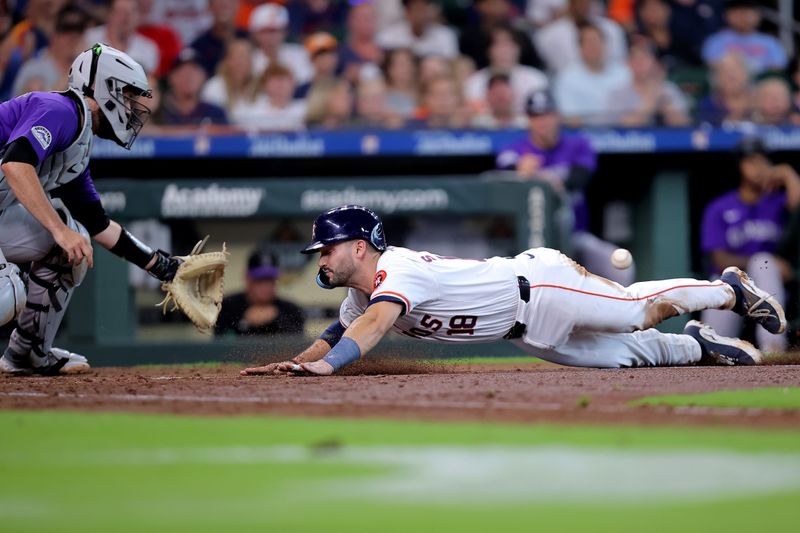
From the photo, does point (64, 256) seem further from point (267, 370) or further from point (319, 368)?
point (319, 368)

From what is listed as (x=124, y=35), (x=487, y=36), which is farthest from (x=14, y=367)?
(x=487, y=36)

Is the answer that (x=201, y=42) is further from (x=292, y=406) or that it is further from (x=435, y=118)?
(x=292, y=406)

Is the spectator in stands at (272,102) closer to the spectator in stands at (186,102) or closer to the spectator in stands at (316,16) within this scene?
the spectator in stands at (186,102)

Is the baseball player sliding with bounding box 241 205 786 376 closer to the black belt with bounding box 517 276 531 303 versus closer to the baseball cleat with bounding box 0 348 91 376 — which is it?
the black belt with bounding box 517 276 531 303

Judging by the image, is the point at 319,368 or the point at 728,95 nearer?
the point at 319,368

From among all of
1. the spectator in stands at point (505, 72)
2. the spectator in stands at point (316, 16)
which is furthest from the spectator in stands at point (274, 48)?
the spectator in stands at point (505, 72)

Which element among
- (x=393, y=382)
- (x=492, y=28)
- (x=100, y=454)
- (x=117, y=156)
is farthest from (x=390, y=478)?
(x=492, y=28)

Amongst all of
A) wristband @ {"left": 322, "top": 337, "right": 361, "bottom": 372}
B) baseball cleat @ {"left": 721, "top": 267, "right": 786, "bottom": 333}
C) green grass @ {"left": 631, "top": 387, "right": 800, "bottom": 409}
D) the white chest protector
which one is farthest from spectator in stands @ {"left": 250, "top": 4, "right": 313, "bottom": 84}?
green grass @ {"left": 631, "top": 387, "right": 800, "bottom": 409}
